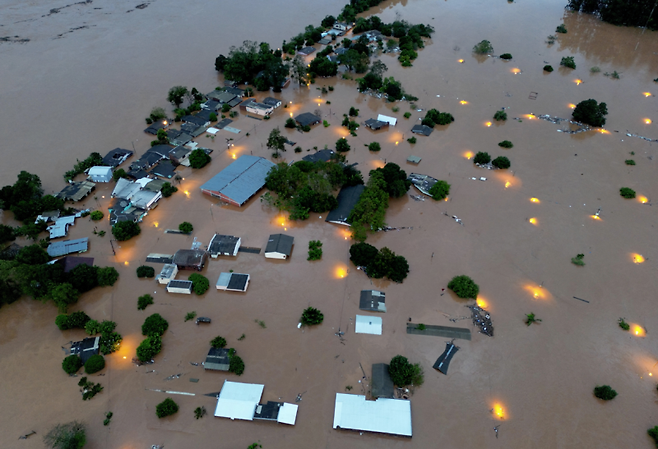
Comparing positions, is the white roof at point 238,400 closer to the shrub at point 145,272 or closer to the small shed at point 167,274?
Result: the small shed at point 167,274

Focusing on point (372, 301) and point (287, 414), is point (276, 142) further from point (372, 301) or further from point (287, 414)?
point (287, 414)

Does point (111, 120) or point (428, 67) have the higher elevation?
point (428, 67)

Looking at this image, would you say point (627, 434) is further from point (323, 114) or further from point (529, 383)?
point (323, 114)

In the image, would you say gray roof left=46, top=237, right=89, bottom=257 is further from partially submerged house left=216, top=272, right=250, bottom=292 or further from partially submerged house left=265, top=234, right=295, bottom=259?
partially submerged house left=265, top=234, right=295, bottom=259

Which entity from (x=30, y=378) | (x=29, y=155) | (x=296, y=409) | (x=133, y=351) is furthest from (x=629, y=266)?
(x=29, y=155)

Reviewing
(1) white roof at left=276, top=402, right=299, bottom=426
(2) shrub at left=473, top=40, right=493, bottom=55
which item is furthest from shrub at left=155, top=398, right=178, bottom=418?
(2) shrub at left=473, top=40, right=493, bottom=55
